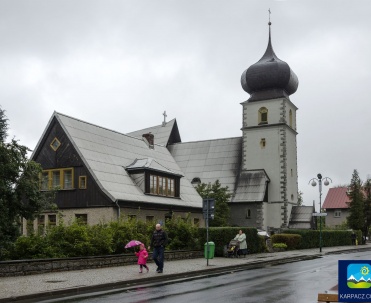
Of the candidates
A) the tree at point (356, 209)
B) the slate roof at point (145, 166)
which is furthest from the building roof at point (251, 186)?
the tree at point (356, 209)

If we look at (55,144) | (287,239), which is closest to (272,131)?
(287,239)

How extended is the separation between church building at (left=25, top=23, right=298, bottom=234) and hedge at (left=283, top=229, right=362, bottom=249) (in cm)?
519

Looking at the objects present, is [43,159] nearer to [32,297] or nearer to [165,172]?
[165,172]

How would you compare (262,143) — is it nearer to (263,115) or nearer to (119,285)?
(263,115)

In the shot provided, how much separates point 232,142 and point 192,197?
58.3 ft

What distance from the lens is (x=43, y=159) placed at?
39094 mm

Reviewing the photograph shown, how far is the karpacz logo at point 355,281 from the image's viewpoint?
906 cm

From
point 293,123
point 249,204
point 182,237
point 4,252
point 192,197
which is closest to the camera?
point 4,252

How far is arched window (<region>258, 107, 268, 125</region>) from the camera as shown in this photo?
59.5 meters

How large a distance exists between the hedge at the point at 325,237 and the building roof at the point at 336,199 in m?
30.5

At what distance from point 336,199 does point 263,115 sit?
36.9 m

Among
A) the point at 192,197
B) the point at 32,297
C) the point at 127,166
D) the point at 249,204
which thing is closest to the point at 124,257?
the point at 32,297

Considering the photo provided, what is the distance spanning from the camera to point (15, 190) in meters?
21.0

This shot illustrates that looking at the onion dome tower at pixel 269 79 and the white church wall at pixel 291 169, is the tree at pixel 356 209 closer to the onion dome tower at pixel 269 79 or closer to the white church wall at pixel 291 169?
the white church wall at pixel 291 169
